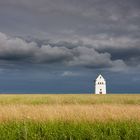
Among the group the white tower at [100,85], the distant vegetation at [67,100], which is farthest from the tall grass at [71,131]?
the white tower at [100,85]

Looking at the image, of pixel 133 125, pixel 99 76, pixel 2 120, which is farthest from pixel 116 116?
pixel 99 76

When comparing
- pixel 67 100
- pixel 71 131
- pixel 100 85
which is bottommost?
pixel 71 131

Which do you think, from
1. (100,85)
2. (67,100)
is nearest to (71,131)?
(67,100)

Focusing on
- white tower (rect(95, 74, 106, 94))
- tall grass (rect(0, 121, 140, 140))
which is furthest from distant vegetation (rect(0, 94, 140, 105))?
white tower (rect(95, 74, 106, 94))

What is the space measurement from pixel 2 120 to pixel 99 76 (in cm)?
10080

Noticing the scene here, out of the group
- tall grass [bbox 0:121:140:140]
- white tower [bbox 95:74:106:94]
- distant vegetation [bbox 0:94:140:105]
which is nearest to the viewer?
tall grass [bbox 0:121:140:140]

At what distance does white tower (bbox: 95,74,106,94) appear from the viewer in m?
117

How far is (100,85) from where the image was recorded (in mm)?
118375

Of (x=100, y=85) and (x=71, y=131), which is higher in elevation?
(x=100, y=85)

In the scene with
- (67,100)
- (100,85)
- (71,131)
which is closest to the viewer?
(71,131)

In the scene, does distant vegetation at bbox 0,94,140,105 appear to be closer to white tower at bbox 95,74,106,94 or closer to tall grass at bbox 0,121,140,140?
tall grass at bbox 0,121,140,140

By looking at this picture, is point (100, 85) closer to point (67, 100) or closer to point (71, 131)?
point (67, 100)

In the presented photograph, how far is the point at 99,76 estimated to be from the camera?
117750mm

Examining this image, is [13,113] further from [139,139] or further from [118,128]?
[139,139]
